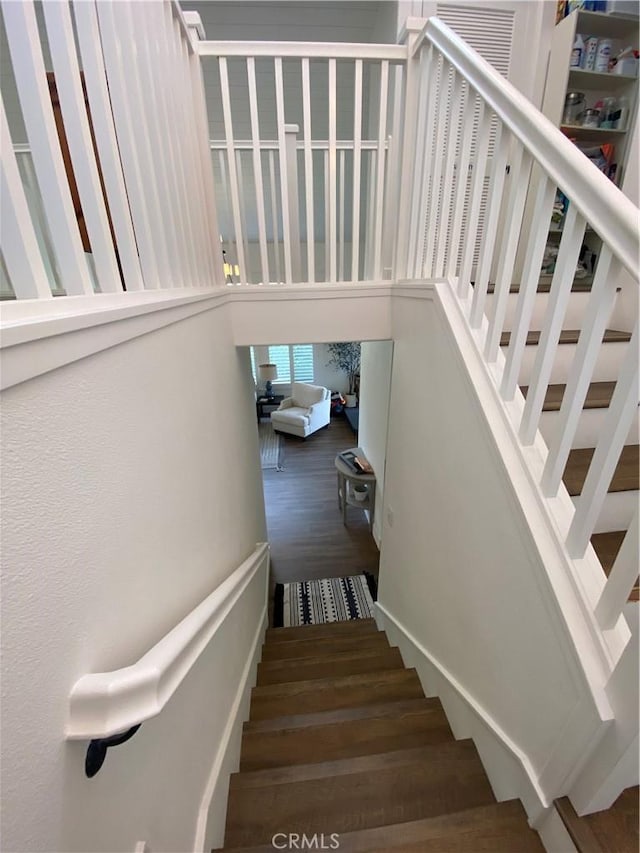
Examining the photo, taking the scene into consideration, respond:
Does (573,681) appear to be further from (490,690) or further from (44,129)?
(44,129)

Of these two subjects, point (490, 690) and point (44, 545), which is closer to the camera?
point (44, 545)

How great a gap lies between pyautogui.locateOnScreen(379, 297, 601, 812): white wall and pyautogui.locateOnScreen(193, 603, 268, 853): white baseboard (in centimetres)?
90

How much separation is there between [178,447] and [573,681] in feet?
3.73

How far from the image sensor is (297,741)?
1.60 meters

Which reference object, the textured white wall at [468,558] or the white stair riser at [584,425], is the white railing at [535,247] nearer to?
the textured white wall at [468,558]

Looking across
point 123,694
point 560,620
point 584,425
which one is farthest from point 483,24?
point 123,694

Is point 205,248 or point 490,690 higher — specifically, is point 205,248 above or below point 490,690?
above

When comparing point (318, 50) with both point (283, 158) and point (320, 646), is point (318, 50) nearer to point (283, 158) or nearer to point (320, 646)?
point (283, 158)

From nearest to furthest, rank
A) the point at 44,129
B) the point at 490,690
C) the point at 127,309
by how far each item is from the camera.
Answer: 1. the point at 44,129
2. the point at 127,309
3. the point at 490,690

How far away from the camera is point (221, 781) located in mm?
1288

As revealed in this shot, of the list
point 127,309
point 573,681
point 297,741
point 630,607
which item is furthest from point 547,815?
point 127,309

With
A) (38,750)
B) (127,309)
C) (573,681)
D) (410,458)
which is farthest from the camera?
(410,458)

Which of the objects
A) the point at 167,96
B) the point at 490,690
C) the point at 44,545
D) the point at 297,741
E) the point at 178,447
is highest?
the point at 167,96

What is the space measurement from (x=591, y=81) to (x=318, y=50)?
1769 millimetres
